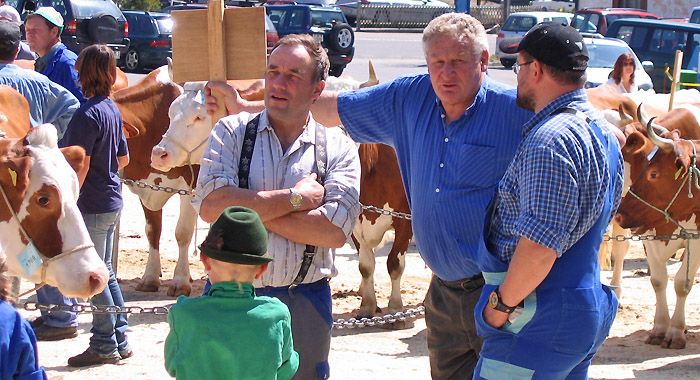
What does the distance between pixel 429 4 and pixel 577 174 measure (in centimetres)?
4282

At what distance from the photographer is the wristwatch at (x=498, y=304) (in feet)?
10.5

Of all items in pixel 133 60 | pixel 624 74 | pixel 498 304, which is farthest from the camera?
pixel 133 60

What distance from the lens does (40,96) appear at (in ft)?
21.0

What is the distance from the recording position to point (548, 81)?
3.29 metres

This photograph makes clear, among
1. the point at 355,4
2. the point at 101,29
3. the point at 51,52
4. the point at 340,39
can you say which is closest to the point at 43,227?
the point at 51,52

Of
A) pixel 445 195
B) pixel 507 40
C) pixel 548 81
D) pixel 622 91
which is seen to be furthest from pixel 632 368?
pixel 507 40

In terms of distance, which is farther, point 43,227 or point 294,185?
point 43,227

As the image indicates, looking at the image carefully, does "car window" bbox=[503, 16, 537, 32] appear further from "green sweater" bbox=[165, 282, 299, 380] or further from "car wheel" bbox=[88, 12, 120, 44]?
"green sweater" bbox=[165, 282, 299, 380]

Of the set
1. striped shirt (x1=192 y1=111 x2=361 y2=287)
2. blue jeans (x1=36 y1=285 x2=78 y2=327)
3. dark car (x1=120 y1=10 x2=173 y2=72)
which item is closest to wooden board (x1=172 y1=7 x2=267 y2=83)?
striped shirt (x1=192 y1=111 x2=361 y2=287)

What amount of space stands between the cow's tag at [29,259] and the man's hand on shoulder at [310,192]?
56.7 inches

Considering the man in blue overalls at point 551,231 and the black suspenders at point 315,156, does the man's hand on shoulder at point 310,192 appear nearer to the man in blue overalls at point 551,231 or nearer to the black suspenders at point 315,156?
the black suspenders at point 315,156

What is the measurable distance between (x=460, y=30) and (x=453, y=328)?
1.37 m

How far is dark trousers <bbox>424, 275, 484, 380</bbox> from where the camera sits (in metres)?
3.96

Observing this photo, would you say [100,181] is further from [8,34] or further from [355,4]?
[355,4]
